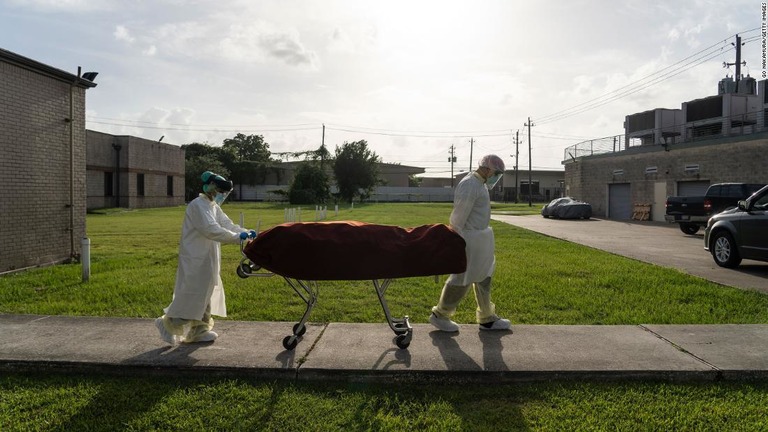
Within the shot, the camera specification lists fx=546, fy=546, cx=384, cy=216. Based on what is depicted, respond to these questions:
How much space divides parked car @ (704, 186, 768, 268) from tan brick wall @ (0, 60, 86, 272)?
1377 centimetres

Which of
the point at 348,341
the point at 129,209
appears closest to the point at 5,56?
the point at 348,341

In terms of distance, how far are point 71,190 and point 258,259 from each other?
8.60 metres

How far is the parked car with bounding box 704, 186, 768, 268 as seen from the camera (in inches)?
417

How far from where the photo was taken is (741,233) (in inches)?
436

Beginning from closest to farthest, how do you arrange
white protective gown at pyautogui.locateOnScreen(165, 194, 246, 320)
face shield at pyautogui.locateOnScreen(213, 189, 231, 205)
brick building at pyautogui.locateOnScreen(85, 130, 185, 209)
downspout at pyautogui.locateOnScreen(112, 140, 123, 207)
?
white protective gown at pyautogui.locateOnScreen(165, 194, 246, 320), face shield at pyautogui.locateOnScreen(213, 189, 231, 205), brick building at pyautogui.locateOnScreen(85, 130, 185, 209), downspout at pyautogui.locateOnScreen(112, 140, 123, 207)

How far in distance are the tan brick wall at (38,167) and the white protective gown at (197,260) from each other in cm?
686

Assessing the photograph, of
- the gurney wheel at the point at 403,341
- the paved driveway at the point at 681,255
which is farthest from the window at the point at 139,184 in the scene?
the gurney wheel at the point at 403,341

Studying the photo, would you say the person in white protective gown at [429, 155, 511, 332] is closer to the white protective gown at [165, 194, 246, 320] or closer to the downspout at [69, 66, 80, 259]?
the white protective gown at [165, 194, 246, 320]

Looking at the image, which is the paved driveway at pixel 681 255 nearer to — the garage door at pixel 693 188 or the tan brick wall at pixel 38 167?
the garage door at pixel 693 188

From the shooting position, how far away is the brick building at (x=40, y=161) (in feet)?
32.5

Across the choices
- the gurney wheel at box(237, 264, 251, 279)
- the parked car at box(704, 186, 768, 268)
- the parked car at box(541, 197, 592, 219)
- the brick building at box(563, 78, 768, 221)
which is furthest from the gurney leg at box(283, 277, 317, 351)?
the parked car at box(541, 197, 592, 219)

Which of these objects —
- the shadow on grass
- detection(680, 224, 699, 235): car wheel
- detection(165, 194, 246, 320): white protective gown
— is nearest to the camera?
the shadow on grass

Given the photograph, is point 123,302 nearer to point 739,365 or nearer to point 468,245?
point 468,245

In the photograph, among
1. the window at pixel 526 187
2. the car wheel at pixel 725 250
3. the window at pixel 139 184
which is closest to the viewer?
the car wheel at pixel 725 250
